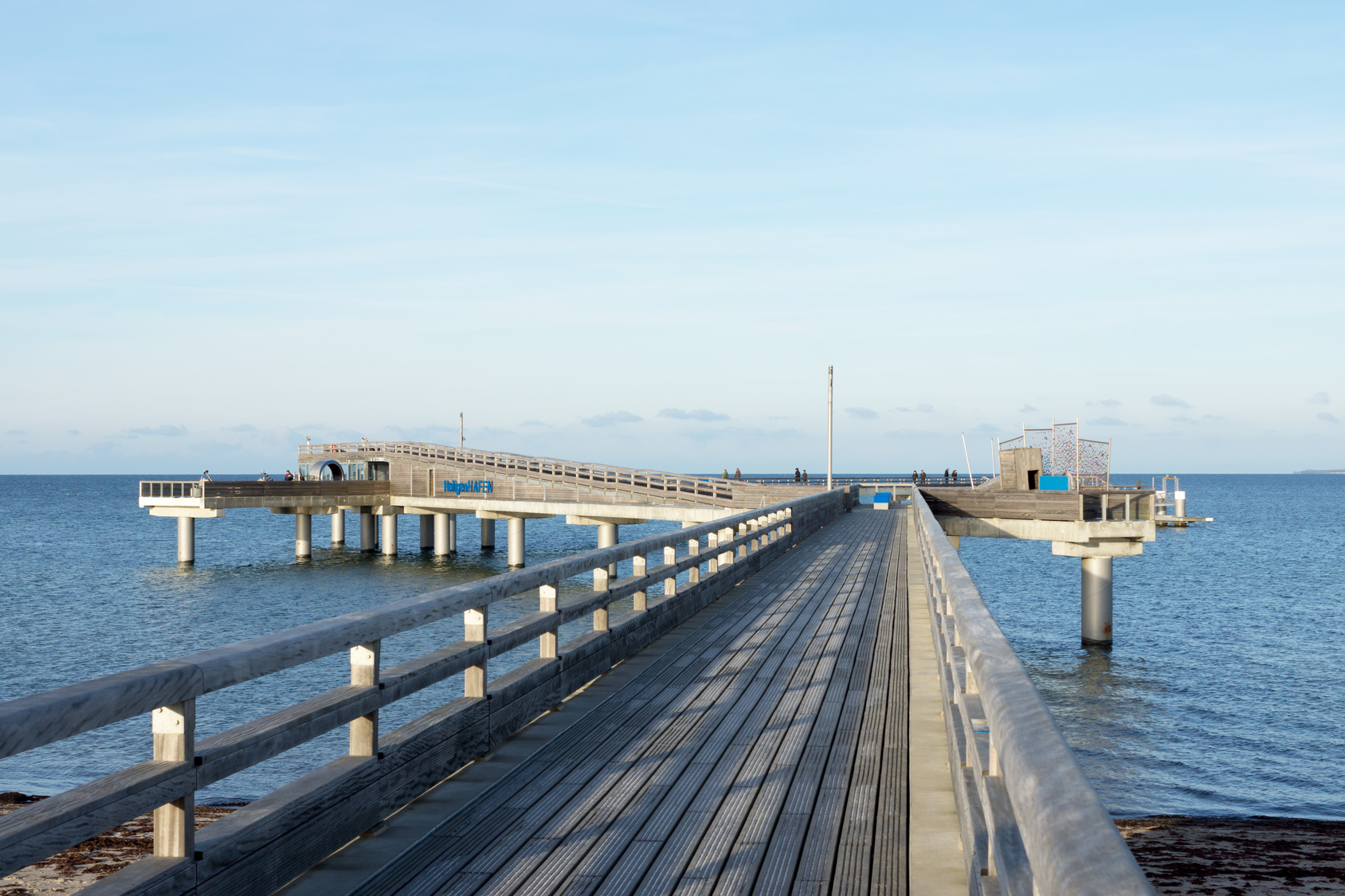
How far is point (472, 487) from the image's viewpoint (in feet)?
213

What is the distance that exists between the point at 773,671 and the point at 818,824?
4338 mm

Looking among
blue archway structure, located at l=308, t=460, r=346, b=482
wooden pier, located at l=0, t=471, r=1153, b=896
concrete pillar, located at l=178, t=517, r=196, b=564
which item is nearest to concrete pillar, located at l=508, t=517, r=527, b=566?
blue archway structure, located at l=308, t=460, r=346, b=482

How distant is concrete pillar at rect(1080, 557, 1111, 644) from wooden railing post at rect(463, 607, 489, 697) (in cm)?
3202

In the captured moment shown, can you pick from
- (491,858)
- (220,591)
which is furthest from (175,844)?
(220,591)

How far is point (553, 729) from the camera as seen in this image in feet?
24.5

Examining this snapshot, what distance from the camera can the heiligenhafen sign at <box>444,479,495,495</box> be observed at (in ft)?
209

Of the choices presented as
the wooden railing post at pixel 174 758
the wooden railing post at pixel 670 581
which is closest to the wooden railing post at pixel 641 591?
the wooden railing post at pixel 670 581

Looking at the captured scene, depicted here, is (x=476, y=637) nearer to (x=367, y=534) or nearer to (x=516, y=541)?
(x=516, y=541)

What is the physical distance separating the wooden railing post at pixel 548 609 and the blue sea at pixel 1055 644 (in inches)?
455

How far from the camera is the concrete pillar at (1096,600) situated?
3528 centimetres

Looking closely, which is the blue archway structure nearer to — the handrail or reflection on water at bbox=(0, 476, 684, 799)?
reflection on water at bbox=(0, 476, 684, 799)

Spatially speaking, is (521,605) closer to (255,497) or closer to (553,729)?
(255,497)

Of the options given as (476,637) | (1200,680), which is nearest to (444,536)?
(1200,680)

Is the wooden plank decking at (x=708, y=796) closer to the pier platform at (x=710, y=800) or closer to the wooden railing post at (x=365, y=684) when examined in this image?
the pier platform at (x=710, y=800)
